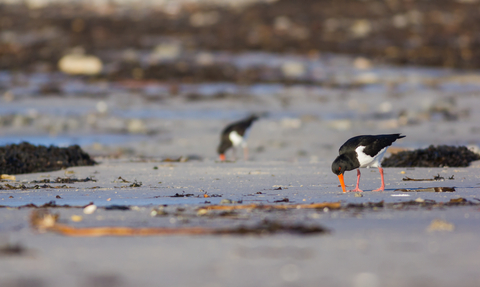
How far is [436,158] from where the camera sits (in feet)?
25.3

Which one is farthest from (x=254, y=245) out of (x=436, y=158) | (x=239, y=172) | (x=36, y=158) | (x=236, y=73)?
(x=236, y=73)

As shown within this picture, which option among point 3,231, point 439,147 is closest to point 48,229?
point 3,231

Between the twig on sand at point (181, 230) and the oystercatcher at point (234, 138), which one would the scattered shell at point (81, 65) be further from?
the twig on sand at point (181, 230)

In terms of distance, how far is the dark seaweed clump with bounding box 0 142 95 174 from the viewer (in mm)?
7562

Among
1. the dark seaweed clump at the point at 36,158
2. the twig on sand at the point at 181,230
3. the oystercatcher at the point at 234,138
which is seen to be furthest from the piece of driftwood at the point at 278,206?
the oystercatcher at the point at 234,138

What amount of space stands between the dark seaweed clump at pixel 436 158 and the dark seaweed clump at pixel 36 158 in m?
3.88

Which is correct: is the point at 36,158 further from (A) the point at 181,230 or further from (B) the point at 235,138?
(A) the point at 181,230

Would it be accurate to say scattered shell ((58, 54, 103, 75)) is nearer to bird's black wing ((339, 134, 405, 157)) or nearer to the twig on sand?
bird's black wing ((339, 134, 405, 157))

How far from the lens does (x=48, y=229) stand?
156 inches

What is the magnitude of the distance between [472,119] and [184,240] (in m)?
11.1

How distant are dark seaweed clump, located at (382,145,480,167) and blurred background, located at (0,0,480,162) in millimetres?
1767

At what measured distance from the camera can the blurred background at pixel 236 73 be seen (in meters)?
12.4

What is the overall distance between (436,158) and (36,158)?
188 inches

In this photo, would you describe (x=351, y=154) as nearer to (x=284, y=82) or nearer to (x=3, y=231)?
(x=3, y=231)
